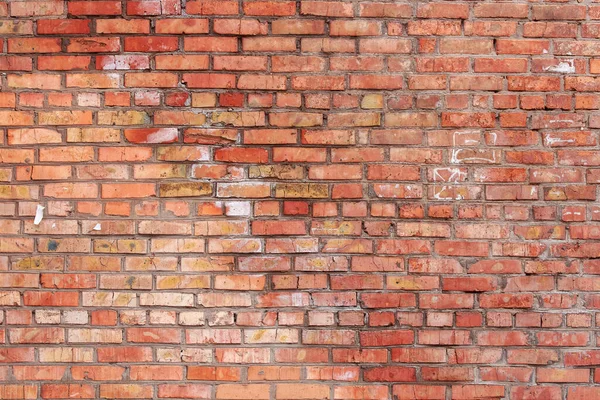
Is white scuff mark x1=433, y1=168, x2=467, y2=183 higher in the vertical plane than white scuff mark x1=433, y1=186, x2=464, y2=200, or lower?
higher

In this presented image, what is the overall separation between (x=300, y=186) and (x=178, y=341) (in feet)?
2.68

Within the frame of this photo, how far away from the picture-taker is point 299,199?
7.22ft

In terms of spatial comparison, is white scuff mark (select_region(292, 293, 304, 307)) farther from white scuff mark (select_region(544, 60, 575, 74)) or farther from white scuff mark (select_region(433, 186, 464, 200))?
white scuff mark (select_region(544, 60, 575, 74))

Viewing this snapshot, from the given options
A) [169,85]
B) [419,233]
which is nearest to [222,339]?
[419,233]

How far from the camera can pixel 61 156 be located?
220 cm

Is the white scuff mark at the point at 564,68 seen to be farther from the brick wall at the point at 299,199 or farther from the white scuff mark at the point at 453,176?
the white scuff mark at the point at 453,176

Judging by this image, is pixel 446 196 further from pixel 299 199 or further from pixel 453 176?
pixel 299 199

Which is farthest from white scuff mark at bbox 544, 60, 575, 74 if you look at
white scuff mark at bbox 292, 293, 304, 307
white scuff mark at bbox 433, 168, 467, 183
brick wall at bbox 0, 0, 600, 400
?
white scuff mark at bbox 292, 293, 304, 307

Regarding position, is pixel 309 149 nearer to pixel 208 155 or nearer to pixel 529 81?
pixel 208 155

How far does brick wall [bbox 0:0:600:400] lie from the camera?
85.9 inches

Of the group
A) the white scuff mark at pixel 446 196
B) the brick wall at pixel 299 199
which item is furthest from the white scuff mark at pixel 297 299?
the white scuff mark at pixel 446 196

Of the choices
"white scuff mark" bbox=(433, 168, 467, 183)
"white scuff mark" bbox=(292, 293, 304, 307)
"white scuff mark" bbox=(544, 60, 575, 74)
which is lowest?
"white scuff mark" bbox=(292, 293, 304, 307)

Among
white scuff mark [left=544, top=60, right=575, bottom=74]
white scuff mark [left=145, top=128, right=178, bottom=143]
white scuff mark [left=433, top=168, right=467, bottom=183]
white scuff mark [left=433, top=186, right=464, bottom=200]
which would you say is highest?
white scuff mark [left=544, top=60, right=575, bottom=74]

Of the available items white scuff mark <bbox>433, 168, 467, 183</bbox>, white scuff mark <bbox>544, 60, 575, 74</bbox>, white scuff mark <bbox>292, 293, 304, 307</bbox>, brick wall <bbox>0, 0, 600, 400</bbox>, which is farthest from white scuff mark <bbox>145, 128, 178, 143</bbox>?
white scuff mark <bbox>544, 60, 575, 74</bbox>
